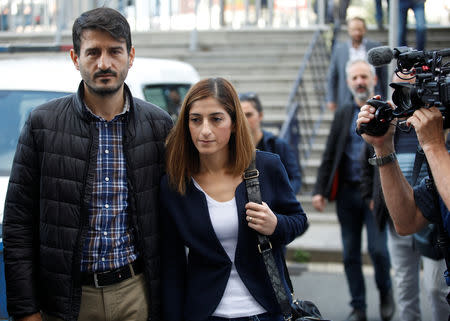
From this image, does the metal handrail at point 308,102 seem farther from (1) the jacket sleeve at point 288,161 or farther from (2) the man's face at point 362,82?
(1) the jacket sleeve at point 288,161

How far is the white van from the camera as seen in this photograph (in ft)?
15.2

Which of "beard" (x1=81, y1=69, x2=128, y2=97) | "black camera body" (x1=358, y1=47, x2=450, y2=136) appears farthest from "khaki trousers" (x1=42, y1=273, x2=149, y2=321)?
"black camera body" (x1=358, y1=47, x2=450, y2=136)

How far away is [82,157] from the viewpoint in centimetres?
308

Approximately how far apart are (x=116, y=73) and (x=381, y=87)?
6614 mm

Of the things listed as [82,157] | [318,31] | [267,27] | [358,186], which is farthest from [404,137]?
[267,27]

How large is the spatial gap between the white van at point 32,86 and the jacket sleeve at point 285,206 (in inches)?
68.7

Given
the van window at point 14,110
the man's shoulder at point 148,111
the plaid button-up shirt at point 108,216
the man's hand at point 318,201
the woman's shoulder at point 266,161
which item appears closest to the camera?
the plaid button-up shirt at point 108,216

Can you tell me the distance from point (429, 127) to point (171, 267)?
1.26m

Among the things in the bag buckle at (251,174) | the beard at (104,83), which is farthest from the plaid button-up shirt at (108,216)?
the bag buckle at (251,174)

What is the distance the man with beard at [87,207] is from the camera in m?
3.05

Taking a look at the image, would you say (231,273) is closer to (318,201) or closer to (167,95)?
(167,95)

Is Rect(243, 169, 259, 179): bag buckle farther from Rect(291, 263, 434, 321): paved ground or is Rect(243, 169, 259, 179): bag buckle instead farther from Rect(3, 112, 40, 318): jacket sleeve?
Rect(291, 263, 434, 321): paved ground

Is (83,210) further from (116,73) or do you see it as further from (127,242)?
(116,73)

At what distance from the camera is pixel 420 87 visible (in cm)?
271
